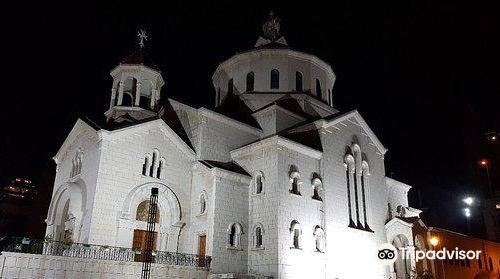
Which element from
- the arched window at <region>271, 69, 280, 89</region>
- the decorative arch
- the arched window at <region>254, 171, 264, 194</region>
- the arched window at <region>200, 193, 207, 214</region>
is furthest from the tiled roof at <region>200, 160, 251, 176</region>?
the arched window at <region>271, 69, 280, 89</region>

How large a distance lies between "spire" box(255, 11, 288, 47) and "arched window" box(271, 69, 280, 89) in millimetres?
4304

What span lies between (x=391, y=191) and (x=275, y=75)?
12881 millimetres

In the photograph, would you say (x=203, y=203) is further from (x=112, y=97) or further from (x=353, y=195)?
(x=112, y=97)

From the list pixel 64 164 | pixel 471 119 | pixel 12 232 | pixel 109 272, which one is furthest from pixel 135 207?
pixel 471 119

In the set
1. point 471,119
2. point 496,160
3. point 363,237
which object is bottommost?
point 363,237

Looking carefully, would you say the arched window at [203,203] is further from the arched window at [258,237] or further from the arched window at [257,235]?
the arched window at [258,237]

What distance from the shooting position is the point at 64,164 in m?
26.9

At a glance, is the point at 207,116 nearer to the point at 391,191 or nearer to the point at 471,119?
the point at 391,191

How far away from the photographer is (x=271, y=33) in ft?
121

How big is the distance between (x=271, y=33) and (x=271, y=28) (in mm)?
461

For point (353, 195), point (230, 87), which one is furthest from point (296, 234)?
point (230, 87)

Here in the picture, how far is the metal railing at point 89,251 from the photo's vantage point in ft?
55.5

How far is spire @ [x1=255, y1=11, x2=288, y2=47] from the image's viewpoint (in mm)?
36844

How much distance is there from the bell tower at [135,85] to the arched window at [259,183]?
8602 mm
